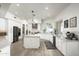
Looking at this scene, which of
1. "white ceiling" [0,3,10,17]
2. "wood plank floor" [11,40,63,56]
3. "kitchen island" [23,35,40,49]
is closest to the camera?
"white ceiling" [0,3,10,17]

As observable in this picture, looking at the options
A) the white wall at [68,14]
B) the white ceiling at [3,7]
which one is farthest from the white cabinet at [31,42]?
the white ceiling at [3,7]

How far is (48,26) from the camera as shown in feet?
13.1

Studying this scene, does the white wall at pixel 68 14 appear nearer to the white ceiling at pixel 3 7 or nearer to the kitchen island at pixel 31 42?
the kitchen island at pixel 31 42

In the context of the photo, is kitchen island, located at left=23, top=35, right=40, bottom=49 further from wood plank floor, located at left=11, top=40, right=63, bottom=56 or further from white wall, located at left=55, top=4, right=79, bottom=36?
white wall, located at left=55, top=4, right=79, bottom=36

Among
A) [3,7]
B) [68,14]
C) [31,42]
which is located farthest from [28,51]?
[68,14]

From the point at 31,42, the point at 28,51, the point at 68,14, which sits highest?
the point at 68,14

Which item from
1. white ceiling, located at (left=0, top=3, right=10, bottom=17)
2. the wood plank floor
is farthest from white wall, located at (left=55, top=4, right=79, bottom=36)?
white ceiling, located at (left=0, top=3, right=10, bottom=17)

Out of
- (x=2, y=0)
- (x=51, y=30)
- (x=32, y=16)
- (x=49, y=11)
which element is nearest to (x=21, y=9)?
(x=32, y=16)

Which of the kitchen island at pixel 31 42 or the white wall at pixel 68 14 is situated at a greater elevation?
the white wall at pixel 68 14

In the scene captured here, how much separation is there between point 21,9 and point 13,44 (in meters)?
1.33

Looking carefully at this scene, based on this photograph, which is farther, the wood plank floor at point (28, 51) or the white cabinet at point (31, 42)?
the white cabinet at point (31, 42)

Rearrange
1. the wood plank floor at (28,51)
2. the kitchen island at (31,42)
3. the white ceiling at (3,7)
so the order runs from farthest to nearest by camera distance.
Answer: the kitchen island at (31,42) < the wood plank floor at (28,51) < the white ceiling at (3,7)

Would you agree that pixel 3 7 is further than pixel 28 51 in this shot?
No

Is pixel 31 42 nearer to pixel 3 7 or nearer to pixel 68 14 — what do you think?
pixel 68 14
